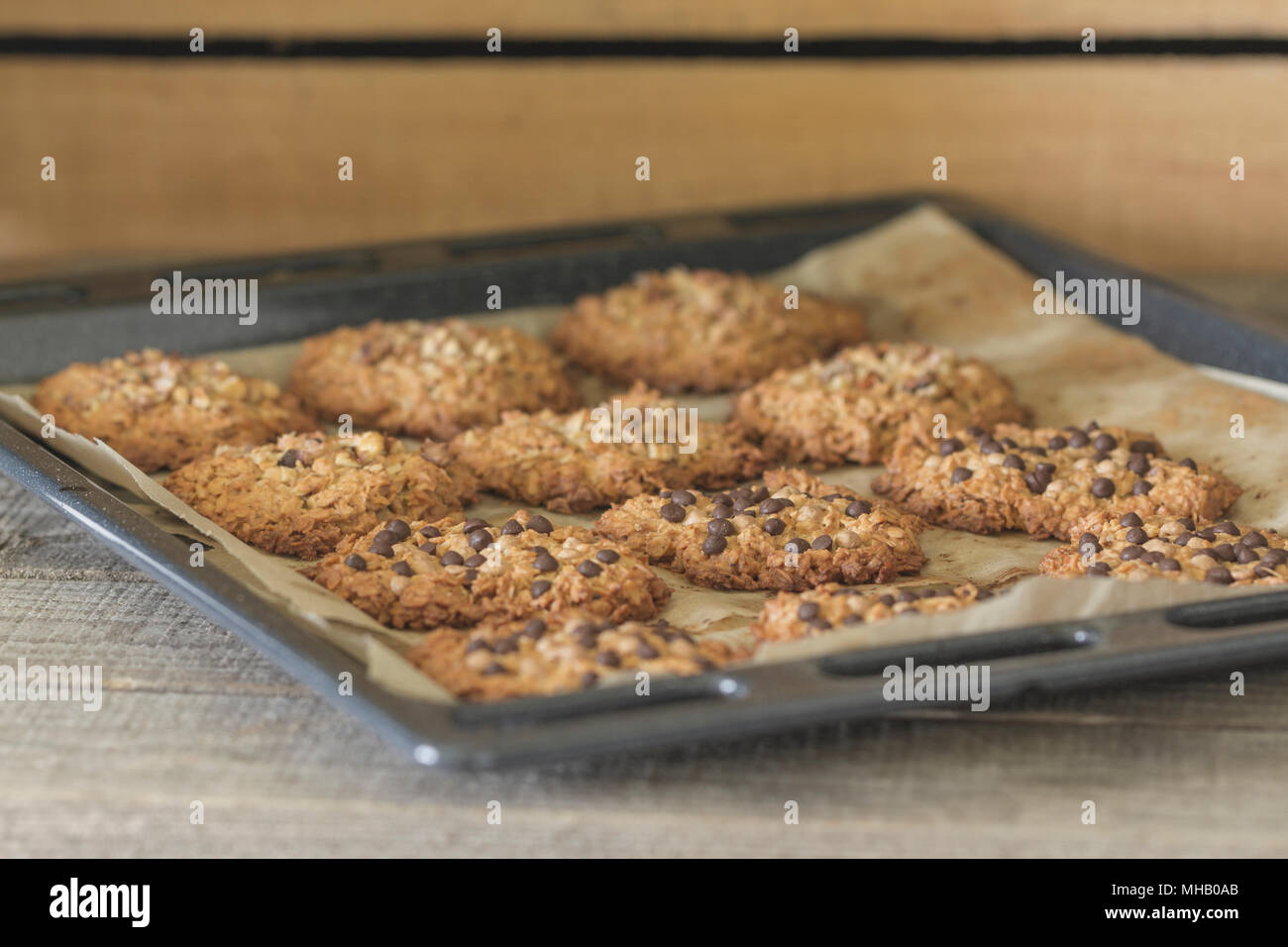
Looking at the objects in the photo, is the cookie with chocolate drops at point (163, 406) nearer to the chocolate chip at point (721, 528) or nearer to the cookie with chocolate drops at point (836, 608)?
the chocolate chip at point (721, 528)

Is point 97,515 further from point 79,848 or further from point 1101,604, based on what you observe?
point 1101,604

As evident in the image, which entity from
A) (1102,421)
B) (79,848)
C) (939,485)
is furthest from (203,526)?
(1102,421)

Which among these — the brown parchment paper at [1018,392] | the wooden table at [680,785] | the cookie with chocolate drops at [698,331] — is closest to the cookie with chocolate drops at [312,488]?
the brown parchment paper at [1018,392]

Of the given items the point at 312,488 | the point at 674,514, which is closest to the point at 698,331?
the point at 674,514

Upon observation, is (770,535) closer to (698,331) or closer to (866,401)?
(866,401)

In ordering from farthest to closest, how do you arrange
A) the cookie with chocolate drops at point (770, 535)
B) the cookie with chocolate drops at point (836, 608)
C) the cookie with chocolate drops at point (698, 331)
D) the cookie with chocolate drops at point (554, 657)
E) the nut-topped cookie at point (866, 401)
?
1. the cookie with chocolate drops at point (698, 331)
2. the nut-topped cookie at point (866, 401)
3. the cookie with chocolate drops at point (770, 535)
4. the cookie with chocolate drops at point (836, 608)
5. the cookie with chocolate drops at point (554, 657)

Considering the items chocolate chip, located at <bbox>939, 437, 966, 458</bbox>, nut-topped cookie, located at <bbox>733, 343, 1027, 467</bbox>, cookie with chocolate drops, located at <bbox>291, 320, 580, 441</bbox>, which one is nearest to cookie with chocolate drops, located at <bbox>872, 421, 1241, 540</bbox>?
chocolate chip, located at <bbox>939, 437, 966, 458</bbox>

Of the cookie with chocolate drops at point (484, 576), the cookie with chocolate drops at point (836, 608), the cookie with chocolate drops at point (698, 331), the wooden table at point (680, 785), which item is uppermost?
the cookie with chocolate drops at point (698, 331)
